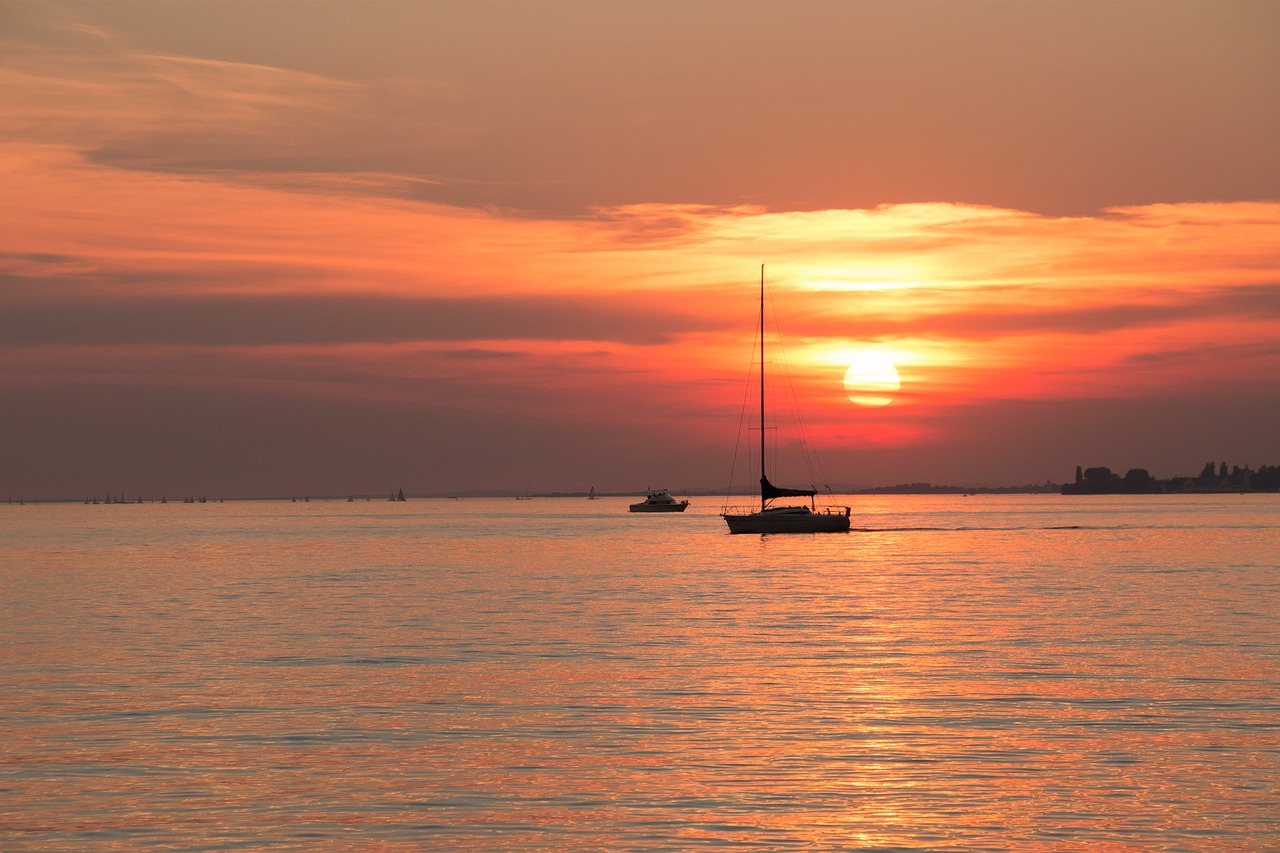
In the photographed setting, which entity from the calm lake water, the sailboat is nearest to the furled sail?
the sailboat

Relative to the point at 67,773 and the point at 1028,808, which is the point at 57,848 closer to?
the point at 67,773

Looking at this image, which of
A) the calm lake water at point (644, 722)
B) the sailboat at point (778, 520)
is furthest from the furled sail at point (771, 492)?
the calm lake water at point (644, 722)

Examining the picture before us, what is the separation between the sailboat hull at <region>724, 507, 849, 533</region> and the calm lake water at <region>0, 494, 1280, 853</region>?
67.8m

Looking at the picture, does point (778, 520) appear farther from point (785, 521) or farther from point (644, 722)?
point (644, 722)

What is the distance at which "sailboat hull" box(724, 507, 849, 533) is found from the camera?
146125 millimetres

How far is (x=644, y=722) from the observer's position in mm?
33062

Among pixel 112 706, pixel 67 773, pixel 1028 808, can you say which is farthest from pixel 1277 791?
pixel 112 706

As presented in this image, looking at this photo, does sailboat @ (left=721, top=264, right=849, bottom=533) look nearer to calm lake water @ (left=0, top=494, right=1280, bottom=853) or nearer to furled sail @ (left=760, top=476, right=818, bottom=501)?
furled sail @ (left=760, top=476, right=818, bottom=501)

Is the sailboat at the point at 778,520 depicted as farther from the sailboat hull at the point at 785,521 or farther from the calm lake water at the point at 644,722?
the calm lake water at the point at 644,722

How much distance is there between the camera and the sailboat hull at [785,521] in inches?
5753

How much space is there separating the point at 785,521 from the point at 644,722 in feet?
374

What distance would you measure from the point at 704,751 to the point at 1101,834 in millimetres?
9161

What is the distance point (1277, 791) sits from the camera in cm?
2509

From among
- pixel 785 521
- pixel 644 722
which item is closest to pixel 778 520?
pixel 785 521
